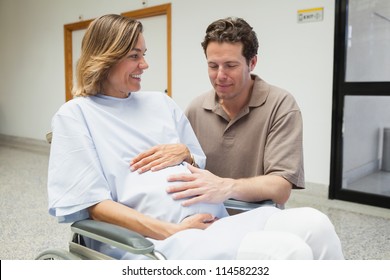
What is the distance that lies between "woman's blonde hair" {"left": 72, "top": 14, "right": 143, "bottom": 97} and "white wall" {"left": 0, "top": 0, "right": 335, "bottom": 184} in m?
2.36

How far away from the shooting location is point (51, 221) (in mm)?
2846

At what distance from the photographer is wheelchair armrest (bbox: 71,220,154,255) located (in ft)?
3.15

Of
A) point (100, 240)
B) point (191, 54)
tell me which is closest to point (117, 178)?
point (100, 240)

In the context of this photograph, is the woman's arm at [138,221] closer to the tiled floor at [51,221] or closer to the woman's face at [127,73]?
the woman's face at [127,73]

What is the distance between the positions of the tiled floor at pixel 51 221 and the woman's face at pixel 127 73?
50.7 inches

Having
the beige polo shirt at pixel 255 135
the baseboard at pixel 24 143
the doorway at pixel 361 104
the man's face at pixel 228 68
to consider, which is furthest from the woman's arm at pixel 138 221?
the baseboard at pixel 24 143

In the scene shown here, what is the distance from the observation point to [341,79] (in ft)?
10.6

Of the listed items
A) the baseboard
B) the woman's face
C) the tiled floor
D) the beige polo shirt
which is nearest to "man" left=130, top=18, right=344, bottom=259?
the beige polo shirt

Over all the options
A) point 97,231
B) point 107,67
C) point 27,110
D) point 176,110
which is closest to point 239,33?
point 176,110

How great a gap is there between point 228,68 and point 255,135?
30 cm

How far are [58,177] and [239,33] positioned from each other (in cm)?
86


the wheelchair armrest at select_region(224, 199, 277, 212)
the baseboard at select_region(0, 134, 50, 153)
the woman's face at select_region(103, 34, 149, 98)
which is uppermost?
the woman's face at select_region(103, 34, 149, 98)

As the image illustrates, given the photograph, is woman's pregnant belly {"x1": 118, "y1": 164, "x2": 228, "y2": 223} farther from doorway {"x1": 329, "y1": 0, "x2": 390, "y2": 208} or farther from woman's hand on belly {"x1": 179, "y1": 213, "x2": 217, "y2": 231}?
doorway {"x1": 329, "y1": 0, "x2": 390, "y2": 208}

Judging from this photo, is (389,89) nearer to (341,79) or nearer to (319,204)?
(341,79)
